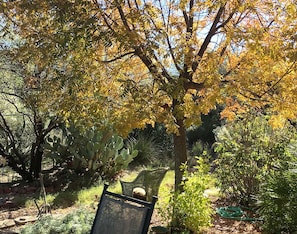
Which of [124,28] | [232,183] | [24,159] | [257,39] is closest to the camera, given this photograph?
[257,39]

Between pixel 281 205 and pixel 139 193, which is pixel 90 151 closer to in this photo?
pixel 139 193

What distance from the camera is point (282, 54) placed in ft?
11.3

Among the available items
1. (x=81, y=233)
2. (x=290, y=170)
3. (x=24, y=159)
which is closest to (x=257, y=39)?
(x=290, y=170)

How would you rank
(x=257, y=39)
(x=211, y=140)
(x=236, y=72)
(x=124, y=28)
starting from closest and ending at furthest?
(x=257, y=39) → (x=124, y=28) → (x=236, y=72) → (x=211, y=140)

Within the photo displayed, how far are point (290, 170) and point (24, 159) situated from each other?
637 cm

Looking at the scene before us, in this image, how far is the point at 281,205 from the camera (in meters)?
3.80

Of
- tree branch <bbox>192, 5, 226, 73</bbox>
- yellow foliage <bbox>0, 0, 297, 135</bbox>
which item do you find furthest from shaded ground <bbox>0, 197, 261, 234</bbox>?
tree branch <bbox>192, 5, 226, 73</bbox>

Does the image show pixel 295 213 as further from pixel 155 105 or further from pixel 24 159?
pixel 24 159

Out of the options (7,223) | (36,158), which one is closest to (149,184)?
(7,223)

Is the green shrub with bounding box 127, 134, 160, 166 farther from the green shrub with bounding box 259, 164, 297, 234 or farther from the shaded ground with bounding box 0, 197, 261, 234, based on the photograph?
the green shrub with bounding box 259, 164, 297, 234

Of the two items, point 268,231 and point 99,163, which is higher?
point 99,163

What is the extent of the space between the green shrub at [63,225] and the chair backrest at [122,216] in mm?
836

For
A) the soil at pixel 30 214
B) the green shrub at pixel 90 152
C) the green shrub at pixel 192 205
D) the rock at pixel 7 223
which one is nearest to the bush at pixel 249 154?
the soil at pixel 30 214

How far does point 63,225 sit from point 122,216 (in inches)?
Answer: 51.2
